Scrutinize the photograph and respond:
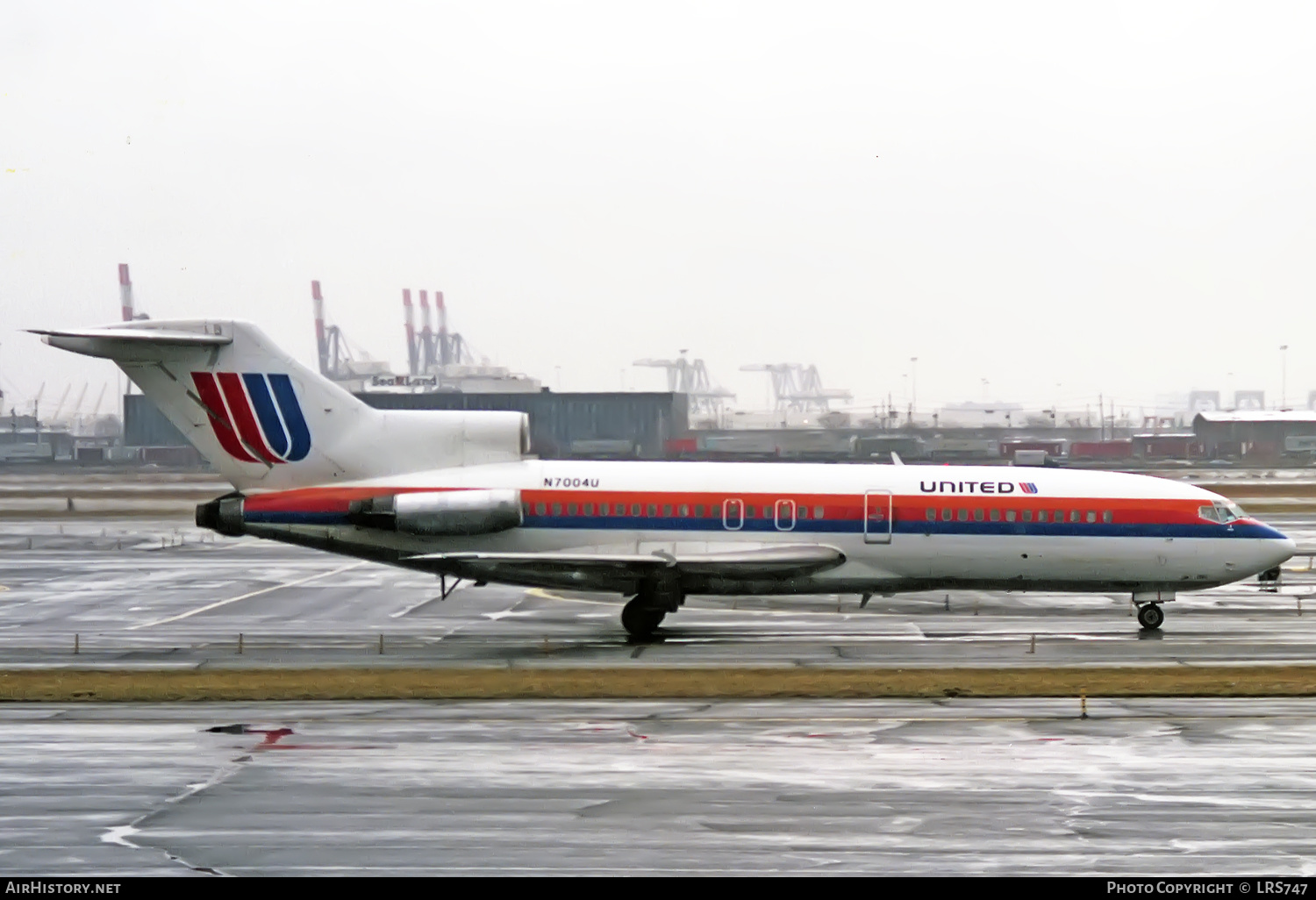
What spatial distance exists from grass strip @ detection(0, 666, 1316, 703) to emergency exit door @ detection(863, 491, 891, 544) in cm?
615

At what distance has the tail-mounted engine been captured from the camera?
1337 inches

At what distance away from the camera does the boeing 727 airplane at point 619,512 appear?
34.1 meters

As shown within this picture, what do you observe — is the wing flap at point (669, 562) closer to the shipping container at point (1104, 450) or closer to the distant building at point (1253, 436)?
the shipping container at point (1104, 450)

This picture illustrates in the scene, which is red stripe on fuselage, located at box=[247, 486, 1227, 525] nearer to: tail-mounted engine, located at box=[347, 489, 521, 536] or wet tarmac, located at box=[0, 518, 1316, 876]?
tail-mounted engine, located at box=[347, 489, 521, 536]

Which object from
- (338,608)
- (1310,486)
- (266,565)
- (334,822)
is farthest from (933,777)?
(1310,486)

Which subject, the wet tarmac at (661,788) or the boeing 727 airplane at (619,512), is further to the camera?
the boeing 727 airplane at (619,512)

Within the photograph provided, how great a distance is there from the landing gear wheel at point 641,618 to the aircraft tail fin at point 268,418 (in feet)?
17.6

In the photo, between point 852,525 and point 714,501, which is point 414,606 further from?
point 852,525

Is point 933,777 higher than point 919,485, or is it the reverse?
point 919,485

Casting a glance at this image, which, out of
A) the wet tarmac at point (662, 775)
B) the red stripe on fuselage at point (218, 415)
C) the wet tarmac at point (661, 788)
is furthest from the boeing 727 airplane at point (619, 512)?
the wet tarmac at point (661, 788)

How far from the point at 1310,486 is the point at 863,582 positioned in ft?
234

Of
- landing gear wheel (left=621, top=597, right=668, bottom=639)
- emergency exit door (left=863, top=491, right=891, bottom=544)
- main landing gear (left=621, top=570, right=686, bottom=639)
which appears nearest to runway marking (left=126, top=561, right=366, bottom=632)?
landing gear wheel (left=621, top=597, right=668, bottom=639)
